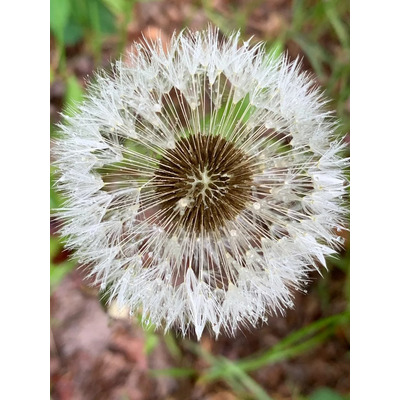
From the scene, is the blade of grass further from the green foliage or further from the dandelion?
the green foliage

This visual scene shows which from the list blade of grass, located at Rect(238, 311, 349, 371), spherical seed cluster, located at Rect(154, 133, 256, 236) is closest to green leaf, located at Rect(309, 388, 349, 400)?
blade of grass, located at Rect(238, 311, 349, 371)

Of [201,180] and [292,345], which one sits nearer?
[201,180]

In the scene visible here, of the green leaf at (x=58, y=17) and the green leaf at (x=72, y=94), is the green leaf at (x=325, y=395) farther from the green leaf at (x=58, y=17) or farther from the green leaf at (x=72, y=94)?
the green leaf at (x=58, y=17)

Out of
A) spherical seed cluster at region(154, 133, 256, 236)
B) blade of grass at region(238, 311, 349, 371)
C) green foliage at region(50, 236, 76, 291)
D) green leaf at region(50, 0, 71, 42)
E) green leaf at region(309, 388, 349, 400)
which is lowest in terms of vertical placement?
green leaf at region(309, 388, 349, 400)

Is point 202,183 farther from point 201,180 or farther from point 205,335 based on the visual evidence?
point 205,335

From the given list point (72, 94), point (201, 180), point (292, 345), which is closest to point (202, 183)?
point (201, 180)
